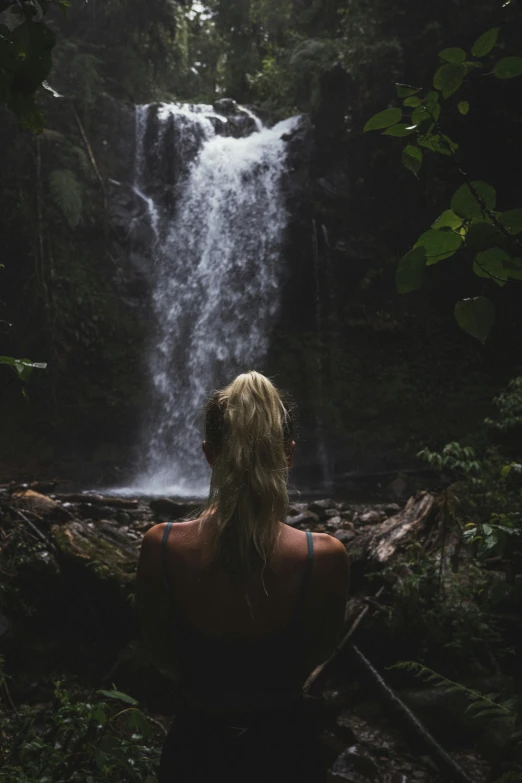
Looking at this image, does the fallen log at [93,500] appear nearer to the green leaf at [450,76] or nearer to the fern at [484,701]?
the fern at [484,701]

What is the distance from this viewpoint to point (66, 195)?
12859 mm

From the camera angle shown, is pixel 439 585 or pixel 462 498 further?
pixel 462 498

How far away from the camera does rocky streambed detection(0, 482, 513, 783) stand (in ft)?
11.9

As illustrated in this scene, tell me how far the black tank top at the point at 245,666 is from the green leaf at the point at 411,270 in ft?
2.55

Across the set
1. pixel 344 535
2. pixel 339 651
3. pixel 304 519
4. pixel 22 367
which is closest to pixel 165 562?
pixel 22 367

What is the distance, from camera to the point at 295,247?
545 inches

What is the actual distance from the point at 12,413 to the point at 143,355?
3012mm

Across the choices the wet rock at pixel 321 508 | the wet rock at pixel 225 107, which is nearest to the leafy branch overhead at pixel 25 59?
the wet rock at pixel 321 508

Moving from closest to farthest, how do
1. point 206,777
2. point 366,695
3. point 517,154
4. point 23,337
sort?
point 206,777, point 366,695, point 517,154, point 23,337

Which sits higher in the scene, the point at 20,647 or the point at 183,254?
the point at 183,254

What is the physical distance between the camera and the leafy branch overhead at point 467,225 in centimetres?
109

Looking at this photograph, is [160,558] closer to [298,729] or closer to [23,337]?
[298,729]


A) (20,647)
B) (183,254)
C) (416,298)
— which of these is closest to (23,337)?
(183,254)

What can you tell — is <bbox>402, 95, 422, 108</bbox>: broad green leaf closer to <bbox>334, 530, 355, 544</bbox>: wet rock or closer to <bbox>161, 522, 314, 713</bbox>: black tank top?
<bbox>161, 522, 314, 713</bbox>: black tank top
